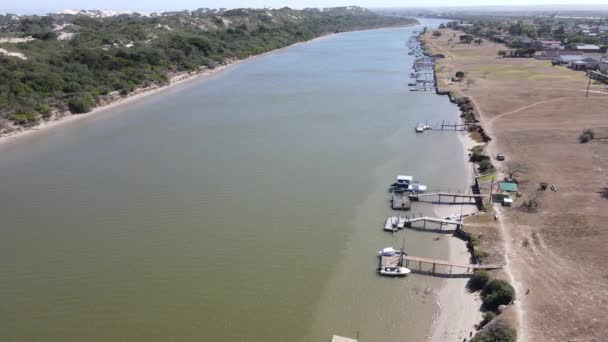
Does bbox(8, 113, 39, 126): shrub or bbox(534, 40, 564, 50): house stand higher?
bbox(8, 113, 39, 126): shrub

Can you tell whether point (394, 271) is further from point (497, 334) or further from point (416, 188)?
point (416, 188)

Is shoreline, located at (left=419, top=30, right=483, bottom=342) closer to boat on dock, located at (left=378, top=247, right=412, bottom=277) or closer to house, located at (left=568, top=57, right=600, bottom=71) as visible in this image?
boat on dock, located at (left=378, top=247, right=412, bottom=277)

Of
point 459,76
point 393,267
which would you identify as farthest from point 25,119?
point 459,76

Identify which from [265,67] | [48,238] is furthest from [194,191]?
[265,67]

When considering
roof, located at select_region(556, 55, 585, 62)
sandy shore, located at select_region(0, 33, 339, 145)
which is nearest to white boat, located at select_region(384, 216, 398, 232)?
sandy shore, located at select_region(0, 33, 339, 145)

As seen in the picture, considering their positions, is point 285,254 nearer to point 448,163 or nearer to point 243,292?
point 243,292

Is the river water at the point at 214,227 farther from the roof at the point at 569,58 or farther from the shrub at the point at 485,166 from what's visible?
the roof at the point at 569,58

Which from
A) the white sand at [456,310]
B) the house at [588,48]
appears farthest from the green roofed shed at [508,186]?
the house at [588,48]
